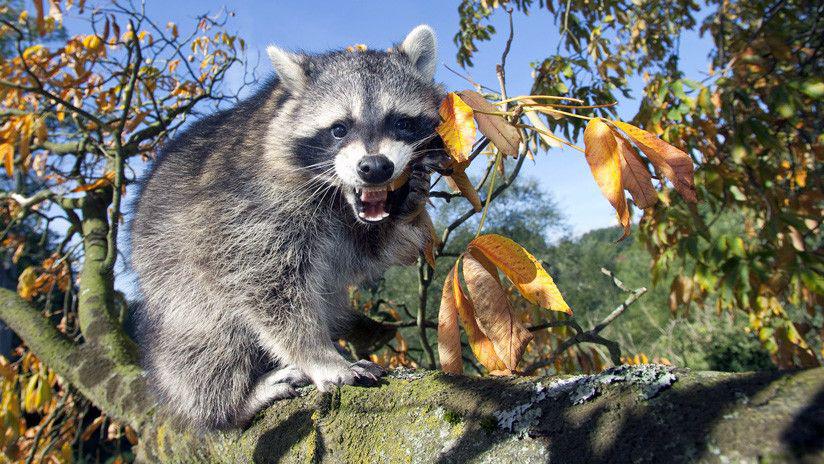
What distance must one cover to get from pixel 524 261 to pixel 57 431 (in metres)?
5.86

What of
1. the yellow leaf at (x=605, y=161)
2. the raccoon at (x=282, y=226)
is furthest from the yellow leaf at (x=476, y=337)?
the raccoon at (x=282, y=226)

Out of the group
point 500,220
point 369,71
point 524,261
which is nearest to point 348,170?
point 369,71

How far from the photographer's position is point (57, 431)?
5.45 metres

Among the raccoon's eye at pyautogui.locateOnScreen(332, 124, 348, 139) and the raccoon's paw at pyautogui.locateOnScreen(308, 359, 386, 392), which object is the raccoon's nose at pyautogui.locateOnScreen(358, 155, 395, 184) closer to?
the raccoon's eye at pyautogui.locateOnScreen(332, 124, 348, 139)

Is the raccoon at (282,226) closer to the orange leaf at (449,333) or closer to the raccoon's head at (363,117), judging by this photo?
the raccoon's head at (363,117)

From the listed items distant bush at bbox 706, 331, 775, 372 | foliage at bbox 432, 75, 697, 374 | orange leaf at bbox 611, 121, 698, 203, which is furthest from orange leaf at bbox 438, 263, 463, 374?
distant bush at bbox 706, 331, 775, 372

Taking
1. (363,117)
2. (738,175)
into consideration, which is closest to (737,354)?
(738,175)

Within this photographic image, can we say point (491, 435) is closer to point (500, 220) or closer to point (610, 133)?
point (610, 133)

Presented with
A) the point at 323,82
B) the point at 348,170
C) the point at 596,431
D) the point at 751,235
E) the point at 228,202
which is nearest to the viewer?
the point at 596,431

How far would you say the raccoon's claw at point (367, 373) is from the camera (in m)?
2.09

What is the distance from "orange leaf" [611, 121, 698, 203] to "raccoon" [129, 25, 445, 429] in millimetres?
1258

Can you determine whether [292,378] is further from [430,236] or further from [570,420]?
[570,420]

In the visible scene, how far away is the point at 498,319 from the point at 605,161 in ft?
1.75

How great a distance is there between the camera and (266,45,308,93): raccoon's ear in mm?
3145
